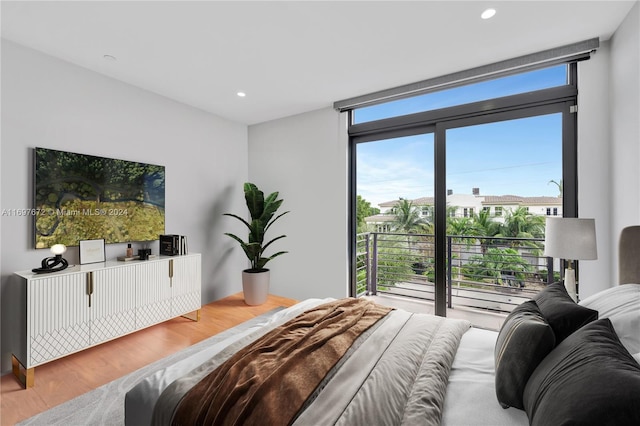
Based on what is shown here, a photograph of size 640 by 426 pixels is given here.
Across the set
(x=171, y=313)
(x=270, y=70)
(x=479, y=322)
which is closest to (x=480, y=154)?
(x=479, y=322)

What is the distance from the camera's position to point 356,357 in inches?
52.5

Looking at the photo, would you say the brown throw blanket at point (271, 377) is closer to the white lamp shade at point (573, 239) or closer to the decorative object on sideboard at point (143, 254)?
the white lamp shade at point (573, 239)

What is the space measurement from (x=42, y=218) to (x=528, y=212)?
4332mm

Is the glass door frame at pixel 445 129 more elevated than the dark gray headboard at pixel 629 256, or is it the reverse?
the glass door frame at pixel 445 129

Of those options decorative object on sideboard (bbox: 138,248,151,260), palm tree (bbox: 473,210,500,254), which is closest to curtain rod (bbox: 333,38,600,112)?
palm tree (bbox: 473,210,500,254)

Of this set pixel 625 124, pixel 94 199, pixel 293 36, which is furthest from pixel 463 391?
pixel 94 199

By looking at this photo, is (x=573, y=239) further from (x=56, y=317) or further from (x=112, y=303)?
(x=56, y=317)

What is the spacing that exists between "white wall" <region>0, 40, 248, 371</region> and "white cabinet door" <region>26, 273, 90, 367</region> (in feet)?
1.07

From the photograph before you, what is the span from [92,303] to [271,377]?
215 centimetres

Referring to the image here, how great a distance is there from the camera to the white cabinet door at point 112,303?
242cm

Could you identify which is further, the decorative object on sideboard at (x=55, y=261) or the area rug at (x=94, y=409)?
the decorative object on sideboard at (x=55, y=261)

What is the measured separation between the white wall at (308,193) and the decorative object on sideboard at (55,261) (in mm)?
2375

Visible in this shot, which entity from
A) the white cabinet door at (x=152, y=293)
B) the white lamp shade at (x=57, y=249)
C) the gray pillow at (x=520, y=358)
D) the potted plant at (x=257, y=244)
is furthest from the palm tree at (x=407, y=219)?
the white lamp shade at (x=57, y=249)

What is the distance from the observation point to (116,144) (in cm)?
289
